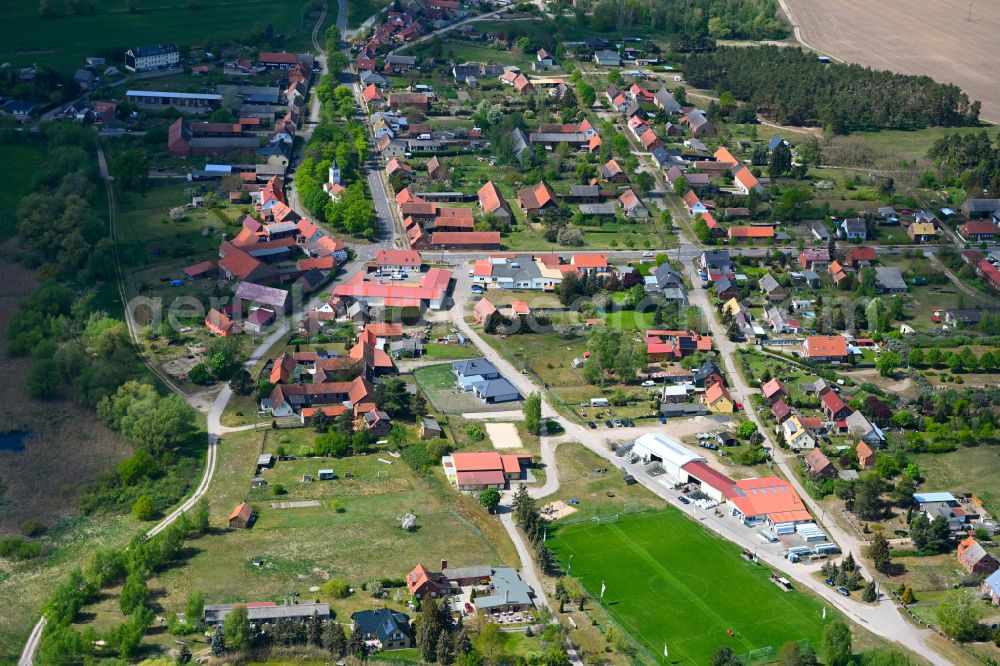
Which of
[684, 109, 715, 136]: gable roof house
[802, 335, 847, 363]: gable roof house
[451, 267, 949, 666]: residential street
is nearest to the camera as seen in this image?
[451, 267, 949, 666]: residential street

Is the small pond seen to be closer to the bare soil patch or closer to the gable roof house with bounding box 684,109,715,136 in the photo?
the bare soil patch

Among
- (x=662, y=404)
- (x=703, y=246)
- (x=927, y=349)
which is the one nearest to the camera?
(x=662, y=404)

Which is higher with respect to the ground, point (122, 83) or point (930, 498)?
point (122, 83)

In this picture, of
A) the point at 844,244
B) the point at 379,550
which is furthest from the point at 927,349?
the point at 379,550

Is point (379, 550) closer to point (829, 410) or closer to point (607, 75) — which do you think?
point (829, 410)

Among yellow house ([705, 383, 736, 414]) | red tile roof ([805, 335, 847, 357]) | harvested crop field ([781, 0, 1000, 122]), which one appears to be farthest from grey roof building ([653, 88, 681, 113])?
yellow house ([705, 383, 736, 414])

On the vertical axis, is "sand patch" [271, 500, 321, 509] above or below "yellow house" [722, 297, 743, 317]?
below
